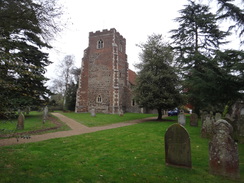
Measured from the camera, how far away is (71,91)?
35.4 m

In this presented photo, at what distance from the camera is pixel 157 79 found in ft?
55.2

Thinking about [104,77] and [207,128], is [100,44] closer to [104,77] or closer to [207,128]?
[104,77]

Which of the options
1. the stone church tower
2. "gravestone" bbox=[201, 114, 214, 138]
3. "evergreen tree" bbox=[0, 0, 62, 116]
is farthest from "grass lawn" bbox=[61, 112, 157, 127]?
"evergreen tree" bbox=[0, 0, 62, 116]

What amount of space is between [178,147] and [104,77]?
24591 millimetres

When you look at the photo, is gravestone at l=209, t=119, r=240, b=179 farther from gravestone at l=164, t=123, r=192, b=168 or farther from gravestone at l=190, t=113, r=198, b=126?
gravestone at l=190, t=113, r=198, b=126

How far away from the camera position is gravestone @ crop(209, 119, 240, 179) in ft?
12.6

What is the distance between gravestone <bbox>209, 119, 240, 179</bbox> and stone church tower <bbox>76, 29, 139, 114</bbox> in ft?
74.7

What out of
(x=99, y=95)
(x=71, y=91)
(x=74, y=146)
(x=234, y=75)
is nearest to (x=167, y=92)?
(x=234, y=75)

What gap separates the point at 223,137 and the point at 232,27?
6.75 metres

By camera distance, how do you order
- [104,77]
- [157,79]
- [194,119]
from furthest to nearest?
[104,77], [157,79], [194,119]

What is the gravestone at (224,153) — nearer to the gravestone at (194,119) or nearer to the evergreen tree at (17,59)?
the evergreen tree at (17,59)

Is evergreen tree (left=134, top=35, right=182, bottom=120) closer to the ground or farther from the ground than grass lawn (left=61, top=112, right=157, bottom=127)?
farther from the ground

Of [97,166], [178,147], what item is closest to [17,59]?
[97,166]

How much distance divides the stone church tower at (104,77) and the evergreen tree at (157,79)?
977 centimetres
